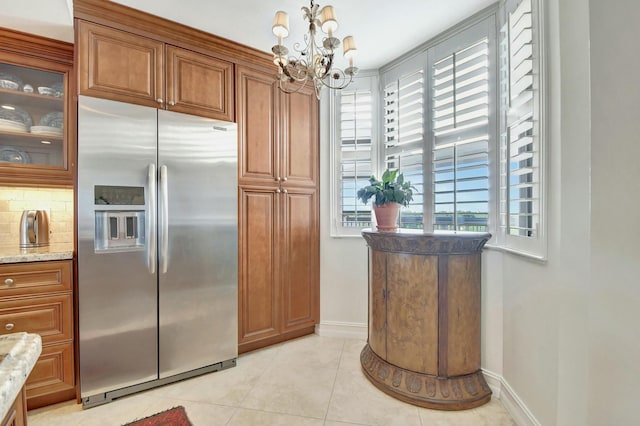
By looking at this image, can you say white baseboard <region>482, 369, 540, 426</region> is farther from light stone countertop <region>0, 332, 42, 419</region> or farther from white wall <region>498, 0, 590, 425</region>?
light stone countertop <region>0, 332, 42, 419</region>

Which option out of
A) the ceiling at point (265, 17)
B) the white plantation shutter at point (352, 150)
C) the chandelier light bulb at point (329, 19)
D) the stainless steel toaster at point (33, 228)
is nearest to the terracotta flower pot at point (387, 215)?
the white plantation shutter at point (352, 150)

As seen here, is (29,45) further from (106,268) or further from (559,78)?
(559,78)

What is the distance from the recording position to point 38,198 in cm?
219

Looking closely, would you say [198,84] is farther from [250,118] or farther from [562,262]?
[562,262]

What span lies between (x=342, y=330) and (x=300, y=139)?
6.13 feet

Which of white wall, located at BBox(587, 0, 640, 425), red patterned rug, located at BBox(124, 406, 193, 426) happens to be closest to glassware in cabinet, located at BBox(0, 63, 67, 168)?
red patterned rug, located at BBox(124, 406, 193, 426)

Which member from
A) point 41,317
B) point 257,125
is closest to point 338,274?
point 257,125

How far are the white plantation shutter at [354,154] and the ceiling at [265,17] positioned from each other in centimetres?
55

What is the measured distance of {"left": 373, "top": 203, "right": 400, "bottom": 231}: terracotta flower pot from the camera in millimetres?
2107

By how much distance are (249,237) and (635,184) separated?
2165 millimetres

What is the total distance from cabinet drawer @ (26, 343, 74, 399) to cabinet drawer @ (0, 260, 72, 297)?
1.15 feet

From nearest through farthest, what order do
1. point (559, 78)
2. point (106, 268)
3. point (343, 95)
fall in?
1. point (559, 78)
2. point (106, 268)
3. point (343, 95)

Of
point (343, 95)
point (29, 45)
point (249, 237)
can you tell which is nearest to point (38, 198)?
point (29, 45)

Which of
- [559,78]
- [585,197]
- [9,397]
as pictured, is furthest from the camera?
[559,78]
